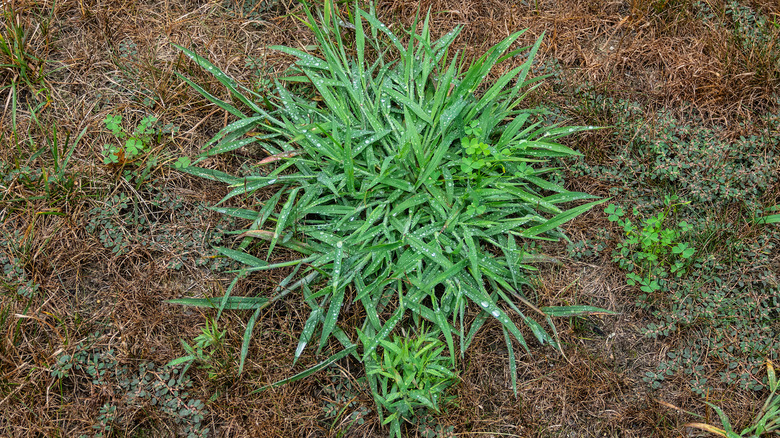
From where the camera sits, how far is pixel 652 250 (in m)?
2.17

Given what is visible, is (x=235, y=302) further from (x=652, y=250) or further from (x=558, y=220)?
(x=652, y=250)

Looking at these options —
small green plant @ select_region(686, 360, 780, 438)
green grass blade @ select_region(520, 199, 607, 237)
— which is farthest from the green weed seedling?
small green plant @ select_region(686, 360, 780, 438)

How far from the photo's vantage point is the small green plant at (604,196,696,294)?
2.14m

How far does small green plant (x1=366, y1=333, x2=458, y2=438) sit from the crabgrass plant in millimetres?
75

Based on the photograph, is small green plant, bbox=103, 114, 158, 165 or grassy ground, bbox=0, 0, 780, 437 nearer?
grassy ground, bbox=0, 0, 780, 437

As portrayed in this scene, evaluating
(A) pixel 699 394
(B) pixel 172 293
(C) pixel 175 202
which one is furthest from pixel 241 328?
(A) pixel 699 394

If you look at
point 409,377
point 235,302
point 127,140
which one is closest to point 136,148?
point 127,140

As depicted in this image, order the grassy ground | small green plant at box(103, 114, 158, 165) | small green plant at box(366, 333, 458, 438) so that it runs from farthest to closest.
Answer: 1. small green plant at box(103, 114, 158, 165)
2. the grassy ground
3. small green plant at box(366, 333, 458, 438)

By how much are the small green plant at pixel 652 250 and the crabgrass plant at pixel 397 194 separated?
222 mm

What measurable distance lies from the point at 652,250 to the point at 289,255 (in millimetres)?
1488

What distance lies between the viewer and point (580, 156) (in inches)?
90.8

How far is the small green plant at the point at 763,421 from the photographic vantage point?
6.46ft

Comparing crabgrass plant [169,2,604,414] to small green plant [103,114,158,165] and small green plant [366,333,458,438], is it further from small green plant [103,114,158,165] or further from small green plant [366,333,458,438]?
small green plant [103,114,158,165]

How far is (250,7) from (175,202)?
0.98 meters
